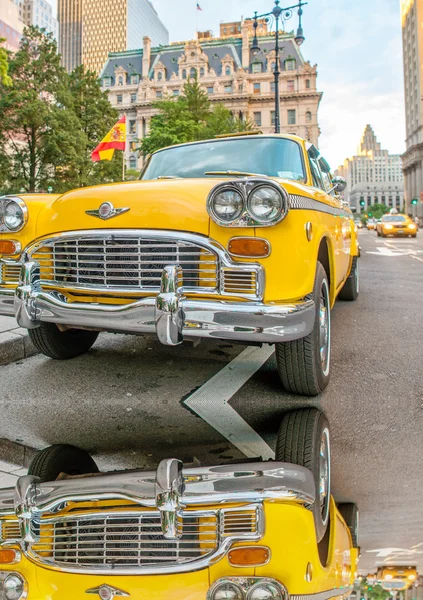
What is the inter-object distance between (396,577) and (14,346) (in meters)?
4.02

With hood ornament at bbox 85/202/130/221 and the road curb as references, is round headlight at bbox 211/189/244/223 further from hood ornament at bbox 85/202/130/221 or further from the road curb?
the road curb

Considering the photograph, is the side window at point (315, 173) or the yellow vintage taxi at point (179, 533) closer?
the yellow vintage taxi at point (179, 533)

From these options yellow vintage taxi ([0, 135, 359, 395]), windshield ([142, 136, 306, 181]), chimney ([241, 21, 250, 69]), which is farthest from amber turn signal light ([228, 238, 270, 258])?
chimney ([241, 21, 250, 69])

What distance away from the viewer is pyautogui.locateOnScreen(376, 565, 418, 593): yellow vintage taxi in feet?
6.00

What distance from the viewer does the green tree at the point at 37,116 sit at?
3581 centimetres

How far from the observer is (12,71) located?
3644 cm

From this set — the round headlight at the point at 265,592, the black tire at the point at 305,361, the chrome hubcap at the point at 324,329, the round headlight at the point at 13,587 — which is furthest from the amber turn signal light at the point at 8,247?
the round headlight at the point at 265,592

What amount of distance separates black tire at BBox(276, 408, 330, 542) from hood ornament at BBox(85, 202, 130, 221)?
1.62m

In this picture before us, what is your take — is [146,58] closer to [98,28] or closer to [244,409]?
[98,28]

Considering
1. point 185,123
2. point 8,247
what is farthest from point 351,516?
point 185,123

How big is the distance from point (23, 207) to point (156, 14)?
190508mm

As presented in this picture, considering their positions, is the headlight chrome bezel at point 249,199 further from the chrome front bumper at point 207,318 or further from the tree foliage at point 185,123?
the tree foliage at point 185,123

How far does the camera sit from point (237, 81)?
80312mm

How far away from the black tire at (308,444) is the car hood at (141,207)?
1.24 metres
